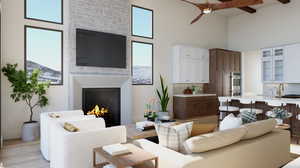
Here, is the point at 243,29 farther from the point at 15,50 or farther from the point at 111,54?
the point at 15,50

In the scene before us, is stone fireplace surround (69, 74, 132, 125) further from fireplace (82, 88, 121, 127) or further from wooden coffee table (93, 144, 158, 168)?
wooden coffee table (93, 144, 158, 168)

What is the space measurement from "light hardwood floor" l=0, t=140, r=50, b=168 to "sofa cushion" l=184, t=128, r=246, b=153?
2.24 metres

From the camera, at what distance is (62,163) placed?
2.43m

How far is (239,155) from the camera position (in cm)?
215

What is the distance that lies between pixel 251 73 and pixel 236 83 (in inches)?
39.4

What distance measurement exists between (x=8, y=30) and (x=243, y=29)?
771 cm

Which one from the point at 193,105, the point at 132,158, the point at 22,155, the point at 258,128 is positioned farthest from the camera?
the point at 193,105

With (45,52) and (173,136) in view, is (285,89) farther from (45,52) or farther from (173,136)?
(45,52)

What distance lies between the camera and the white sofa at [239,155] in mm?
1849

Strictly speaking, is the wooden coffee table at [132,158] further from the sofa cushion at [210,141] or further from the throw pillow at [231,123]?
the throw pillow at [231,123]

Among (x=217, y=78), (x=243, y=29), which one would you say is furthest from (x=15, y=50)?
(x=243, y=29)

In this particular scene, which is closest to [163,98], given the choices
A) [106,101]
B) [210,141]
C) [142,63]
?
[142,63]

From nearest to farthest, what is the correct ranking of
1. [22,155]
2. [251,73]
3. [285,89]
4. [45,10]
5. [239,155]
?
[239,155]
[22,155]
[45,10]
[285,89]
[251,73]

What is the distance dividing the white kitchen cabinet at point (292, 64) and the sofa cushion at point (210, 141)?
18.0 feet
